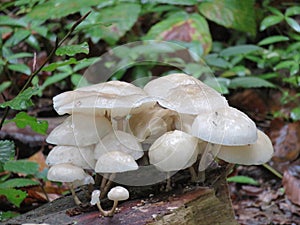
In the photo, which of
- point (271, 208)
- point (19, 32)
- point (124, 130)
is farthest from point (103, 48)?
point (124, 130)

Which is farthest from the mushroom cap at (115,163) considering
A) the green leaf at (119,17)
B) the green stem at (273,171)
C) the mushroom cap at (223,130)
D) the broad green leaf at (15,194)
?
A: the green leaf at (119,17)

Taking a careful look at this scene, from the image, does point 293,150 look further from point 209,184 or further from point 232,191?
point 209,184

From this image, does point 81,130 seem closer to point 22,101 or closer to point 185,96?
point 22,101

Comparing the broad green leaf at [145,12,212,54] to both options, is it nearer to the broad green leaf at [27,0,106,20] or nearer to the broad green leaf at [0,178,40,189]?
the broad green leaf at [27,0,106,20]

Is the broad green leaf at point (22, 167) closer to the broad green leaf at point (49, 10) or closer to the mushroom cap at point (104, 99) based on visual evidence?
the mushroom cap at point (104, 99)

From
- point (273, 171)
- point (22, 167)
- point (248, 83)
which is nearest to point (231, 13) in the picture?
point (248, 83)

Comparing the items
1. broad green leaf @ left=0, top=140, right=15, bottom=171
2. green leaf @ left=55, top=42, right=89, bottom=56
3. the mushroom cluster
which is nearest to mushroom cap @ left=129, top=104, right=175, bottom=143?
the mushroom cluster
